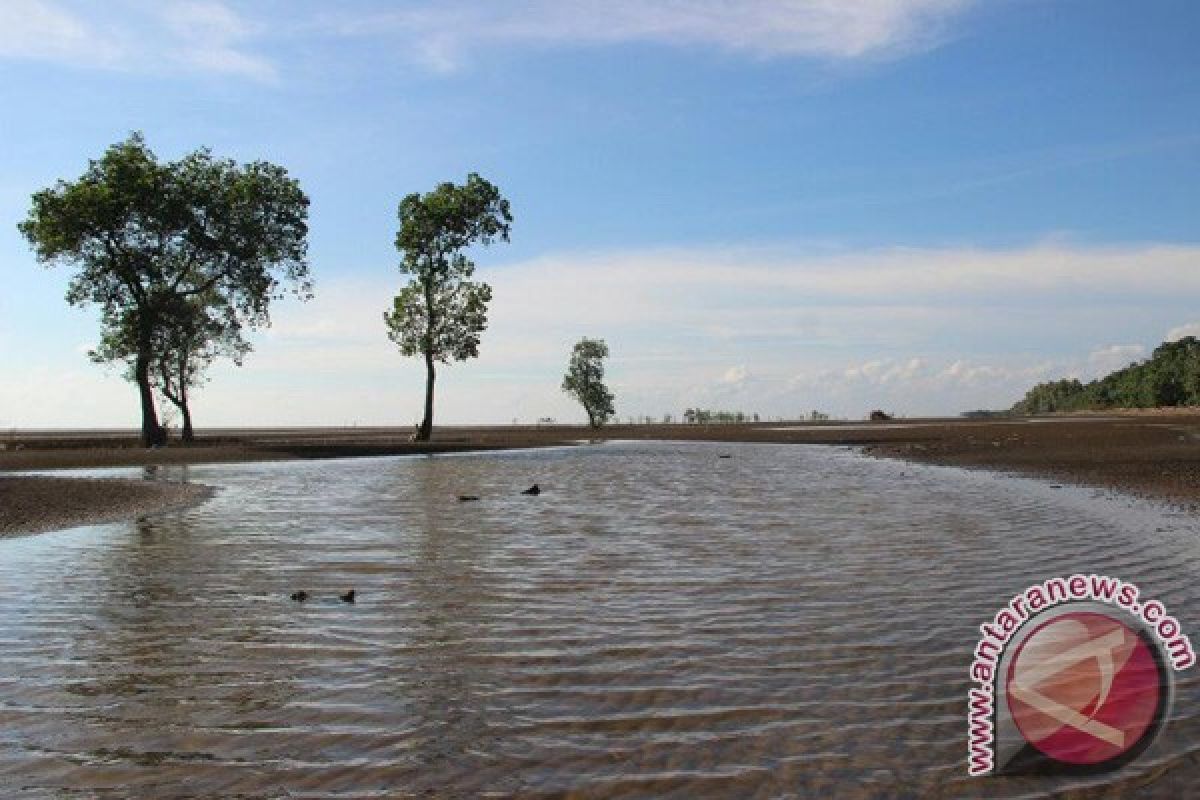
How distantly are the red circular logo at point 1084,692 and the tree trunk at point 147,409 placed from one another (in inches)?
2096

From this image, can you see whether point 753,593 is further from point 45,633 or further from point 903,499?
point 903,499

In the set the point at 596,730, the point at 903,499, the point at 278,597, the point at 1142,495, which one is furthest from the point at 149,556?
the point at 1142,495

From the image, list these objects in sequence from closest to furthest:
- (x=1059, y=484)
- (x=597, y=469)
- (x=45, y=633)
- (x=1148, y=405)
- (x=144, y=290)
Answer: (x=45, y=633) < (x=1059, y=484) < (x=597, y=469) < (x=144, y=290) < (x=1148, y=405)

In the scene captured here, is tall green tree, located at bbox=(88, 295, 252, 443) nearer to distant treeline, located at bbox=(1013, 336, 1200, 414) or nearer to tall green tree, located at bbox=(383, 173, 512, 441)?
tall green tree, located at bbox=(383, 173, 512, 441)

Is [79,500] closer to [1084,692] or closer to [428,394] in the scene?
[1084,692]

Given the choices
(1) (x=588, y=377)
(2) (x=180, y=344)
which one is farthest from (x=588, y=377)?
(2) (x=180, y=344)

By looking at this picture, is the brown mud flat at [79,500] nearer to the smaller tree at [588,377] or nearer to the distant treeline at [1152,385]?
the smaller tree at [588,377]

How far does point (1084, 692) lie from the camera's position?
7.11m

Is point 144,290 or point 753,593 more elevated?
point 144,290

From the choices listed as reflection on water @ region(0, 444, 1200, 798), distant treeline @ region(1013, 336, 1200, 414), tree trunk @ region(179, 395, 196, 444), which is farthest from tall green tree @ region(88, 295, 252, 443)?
distant treeline @ region(1013, 336, 1200, 414)

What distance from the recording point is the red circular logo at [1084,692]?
239 inches

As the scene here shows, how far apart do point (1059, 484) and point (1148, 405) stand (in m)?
136

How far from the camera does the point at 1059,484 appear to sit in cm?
2561

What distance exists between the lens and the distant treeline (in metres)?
136
